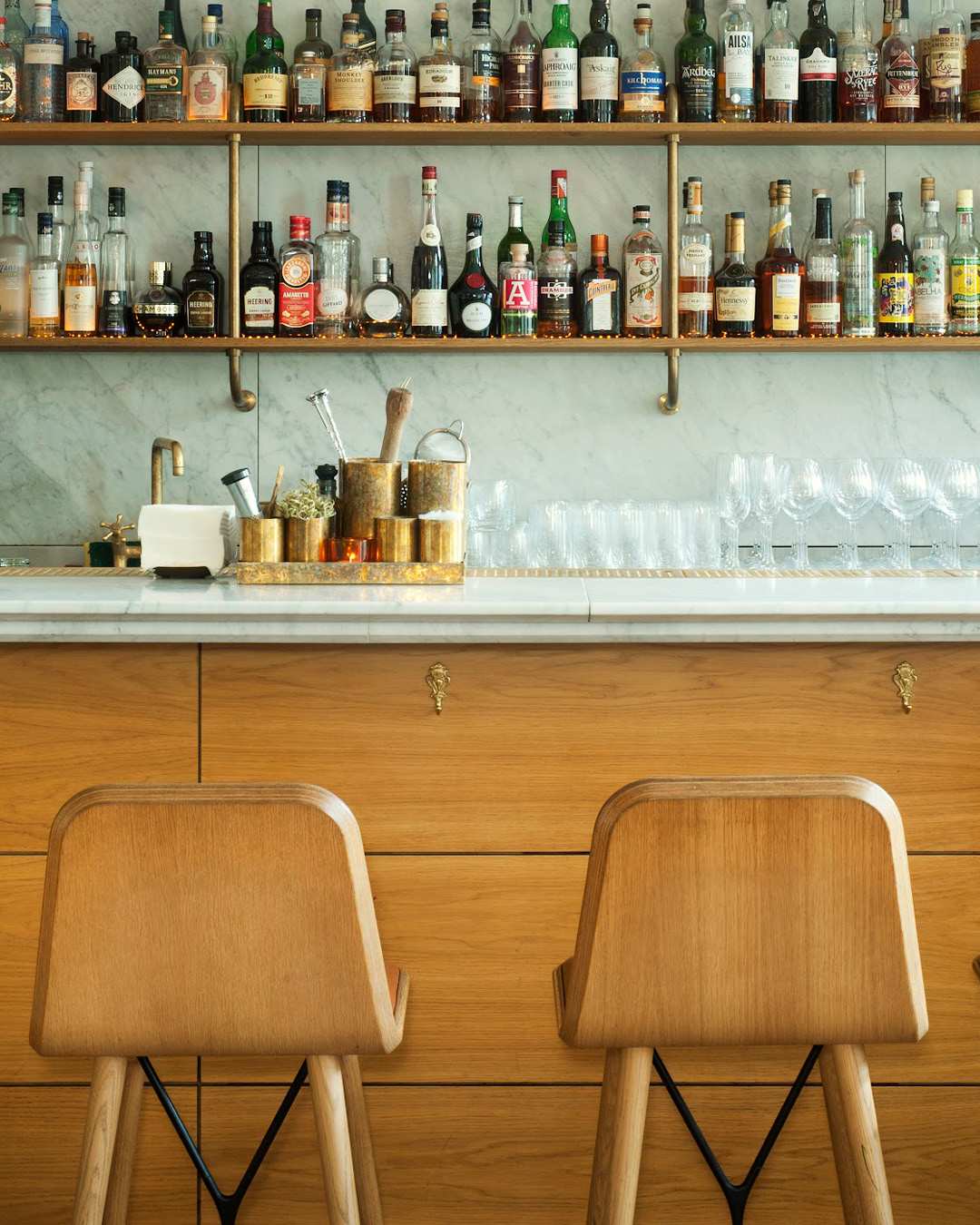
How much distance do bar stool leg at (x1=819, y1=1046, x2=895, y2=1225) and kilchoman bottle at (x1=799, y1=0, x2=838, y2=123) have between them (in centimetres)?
189

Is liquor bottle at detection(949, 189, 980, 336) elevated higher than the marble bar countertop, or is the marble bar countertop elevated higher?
liquor bottle at detection(949, 189, 980, 336)

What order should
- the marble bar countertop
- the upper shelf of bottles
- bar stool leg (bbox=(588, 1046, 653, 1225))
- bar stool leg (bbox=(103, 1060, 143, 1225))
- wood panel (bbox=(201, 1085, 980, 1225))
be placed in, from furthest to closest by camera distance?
the upper shelf of bottles, wood panel (bbox=(201, 1085, 980, 1225)), the marble bar countertop, bar stool leg (bbox=(103, 1060, 143, 1225)), bar stool leg (bbox=(588, 1046, 653, 1225))

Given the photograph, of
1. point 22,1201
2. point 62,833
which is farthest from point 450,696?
point 22,1201

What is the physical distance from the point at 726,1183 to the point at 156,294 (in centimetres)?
194

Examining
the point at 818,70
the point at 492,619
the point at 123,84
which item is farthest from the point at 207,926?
the point at 818,70

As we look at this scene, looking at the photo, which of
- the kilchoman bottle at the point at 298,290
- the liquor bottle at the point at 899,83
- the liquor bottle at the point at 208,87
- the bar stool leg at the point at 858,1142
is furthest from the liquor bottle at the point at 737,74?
the bar stool leg at the point at 858,1142

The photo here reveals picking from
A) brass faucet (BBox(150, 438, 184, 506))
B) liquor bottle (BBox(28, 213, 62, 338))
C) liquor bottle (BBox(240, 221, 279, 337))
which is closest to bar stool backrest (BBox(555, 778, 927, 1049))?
brass faucet (BBox(150, 438, 184, 506))

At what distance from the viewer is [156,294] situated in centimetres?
253

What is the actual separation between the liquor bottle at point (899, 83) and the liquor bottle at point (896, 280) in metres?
0.15

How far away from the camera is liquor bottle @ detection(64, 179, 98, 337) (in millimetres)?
2494

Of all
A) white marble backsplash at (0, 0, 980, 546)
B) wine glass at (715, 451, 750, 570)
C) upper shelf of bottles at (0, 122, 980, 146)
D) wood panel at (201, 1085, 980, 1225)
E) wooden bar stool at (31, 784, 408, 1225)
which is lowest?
wood panel at (201, 1085, 980, 1225)

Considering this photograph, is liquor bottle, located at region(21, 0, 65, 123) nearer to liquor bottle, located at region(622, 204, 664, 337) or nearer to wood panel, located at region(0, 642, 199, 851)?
liquor bottle, located at region(622, 204, 664, 337)

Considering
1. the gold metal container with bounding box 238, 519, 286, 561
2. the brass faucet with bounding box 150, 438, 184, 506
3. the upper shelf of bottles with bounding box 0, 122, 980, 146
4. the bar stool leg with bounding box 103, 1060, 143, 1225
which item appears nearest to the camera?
the bar stool leg with bounding box 103, 1060, 143, 1225

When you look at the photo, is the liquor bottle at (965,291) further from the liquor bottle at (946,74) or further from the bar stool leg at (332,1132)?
the bar stool leg at (332,1132)
